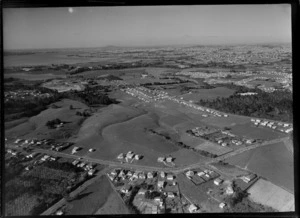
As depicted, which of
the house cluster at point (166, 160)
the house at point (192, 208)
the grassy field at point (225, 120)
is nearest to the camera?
the house at point (192, 208)

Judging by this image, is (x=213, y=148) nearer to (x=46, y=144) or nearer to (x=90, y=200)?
(x=90, y=200)

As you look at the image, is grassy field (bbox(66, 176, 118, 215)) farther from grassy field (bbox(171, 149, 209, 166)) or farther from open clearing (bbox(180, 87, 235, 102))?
open clearing (bbox(180, 87, 235, 102))

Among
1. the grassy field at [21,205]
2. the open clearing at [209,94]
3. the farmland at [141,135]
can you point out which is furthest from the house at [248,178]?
the grassy field at [21,205]

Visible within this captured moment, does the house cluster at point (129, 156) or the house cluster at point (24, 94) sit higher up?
the house cluster at point (24, 94)

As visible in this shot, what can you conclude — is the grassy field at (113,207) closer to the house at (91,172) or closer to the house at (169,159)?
the house at (91,172)

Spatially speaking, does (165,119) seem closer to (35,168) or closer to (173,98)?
(173,98)

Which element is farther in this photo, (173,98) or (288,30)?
(173,98)

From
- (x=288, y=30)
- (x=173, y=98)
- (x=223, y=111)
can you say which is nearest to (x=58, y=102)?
(x=173, y=98)
